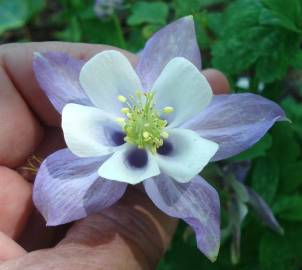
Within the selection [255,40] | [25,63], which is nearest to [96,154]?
[25,63]

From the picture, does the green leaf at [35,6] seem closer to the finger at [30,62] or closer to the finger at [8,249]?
the finger at [30,62]

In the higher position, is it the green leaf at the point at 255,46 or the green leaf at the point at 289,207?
the green leaf at the point at 255,46

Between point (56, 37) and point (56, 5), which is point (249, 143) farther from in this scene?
point (56, 5)

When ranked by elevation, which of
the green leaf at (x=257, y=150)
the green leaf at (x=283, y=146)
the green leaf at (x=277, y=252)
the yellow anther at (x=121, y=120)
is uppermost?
the yellow anther at (x=121, y=120)

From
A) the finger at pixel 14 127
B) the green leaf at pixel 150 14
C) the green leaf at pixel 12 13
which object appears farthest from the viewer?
the green leaf at pixel 12 13

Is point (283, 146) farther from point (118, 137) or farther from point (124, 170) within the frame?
point (124, 170)

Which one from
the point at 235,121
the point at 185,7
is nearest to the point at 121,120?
the point at 235,121

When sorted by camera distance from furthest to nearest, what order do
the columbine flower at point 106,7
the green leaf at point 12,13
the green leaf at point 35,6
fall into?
the green leaf at point 35,6, the green leaf at point 12,13, the columbine flower at point 106,7

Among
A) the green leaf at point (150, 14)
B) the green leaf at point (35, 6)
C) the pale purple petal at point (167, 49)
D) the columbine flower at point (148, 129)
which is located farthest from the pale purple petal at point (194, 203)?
the green leaf at point (35, 6)
